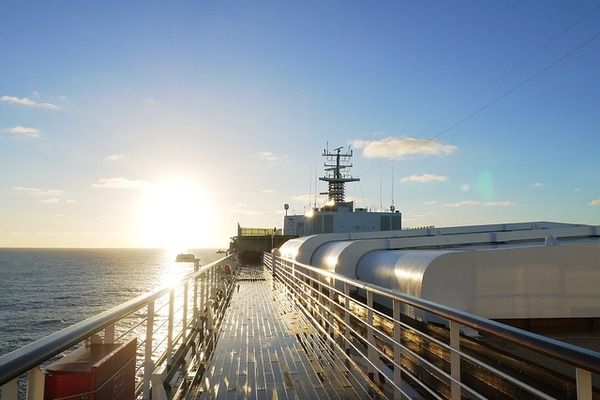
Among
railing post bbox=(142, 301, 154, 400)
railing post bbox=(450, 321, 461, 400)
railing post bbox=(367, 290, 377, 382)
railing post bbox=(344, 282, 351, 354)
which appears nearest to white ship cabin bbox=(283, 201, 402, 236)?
railing post bbox=(344, 282, 351, 354)

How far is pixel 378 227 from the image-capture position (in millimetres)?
30188

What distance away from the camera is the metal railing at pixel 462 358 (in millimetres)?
1774

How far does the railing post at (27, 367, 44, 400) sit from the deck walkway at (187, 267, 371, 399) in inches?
110

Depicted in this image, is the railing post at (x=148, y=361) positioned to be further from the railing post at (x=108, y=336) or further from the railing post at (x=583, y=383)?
the railing post at (x=583, y=383)

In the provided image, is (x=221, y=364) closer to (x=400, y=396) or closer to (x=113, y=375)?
(x=400, y=396)

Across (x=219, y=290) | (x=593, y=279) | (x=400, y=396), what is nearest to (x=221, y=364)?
(x=400, y=396)

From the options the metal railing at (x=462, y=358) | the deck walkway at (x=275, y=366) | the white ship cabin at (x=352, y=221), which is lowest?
the deck walkway at (x=275, y=366)

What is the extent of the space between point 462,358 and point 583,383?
13.8ft

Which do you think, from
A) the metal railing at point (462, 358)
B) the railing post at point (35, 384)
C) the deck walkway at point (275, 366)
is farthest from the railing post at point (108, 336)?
the metal railing at point (462, 358)

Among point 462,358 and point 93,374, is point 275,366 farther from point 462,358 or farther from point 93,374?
point 93,374

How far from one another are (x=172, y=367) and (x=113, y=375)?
3007 mm

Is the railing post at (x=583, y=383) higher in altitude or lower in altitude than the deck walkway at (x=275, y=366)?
higher

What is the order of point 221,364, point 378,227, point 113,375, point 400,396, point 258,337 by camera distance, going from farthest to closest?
point 378,227 → point 258,337 → point 221,364 → point 400,396 → point 113,375

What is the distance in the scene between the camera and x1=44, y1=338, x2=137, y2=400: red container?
7.12 feet
